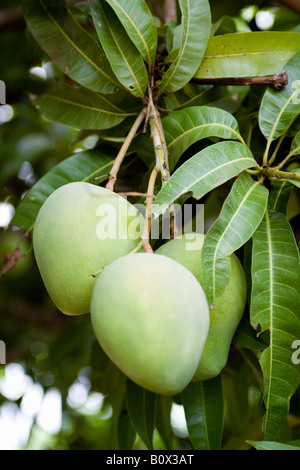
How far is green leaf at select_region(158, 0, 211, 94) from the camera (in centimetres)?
96

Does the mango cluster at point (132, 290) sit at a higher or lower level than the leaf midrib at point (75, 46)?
lower

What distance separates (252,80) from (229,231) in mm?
380

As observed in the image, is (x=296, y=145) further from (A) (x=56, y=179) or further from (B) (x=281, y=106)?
(A) (x=56, y=179)

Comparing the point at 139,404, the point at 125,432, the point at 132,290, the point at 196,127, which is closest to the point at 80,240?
→ the point at 132,290

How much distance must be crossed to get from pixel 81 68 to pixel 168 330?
65 centimetres

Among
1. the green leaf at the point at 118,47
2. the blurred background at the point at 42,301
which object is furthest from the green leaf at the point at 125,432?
the green leaf at the point at 118,47

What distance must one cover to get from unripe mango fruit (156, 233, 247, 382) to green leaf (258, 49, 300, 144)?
271mm

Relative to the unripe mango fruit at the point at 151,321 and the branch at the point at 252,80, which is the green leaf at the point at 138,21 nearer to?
the branch at the point at 252,80

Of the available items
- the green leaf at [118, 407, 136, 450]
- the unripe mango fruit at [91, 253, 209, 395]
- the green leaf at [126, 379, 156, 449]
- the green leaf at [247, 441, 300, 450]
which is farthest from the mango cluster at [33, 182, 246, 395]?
the green leaf at [118, 407, 136, 450]

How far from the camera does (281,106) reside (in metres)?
0.96

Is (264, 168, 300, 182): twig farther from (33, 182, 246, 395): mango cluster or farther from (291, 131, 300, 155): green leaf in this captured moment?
(33, 182, 246, 395): mango cluster

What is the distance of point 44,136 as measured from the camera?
70.4 inches

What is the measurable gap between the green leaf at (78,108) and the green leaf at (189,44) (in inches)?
4.7

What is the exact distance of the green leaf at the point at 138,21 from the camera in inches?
36.6
